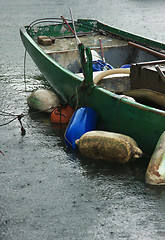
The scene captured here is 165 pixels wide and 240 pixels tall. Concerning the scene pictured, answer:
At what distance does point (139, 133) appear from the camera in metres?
5.80

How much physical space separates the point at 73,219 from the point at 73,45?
6420mm

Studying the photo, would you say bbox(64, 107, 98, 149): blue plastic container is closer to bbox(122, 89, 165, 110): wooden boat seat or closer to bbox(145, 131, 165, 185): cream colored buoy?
bbox(122, 89, 165, 110): wooden boat seat

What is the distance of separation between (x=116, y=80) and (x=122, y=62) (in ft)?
8.37

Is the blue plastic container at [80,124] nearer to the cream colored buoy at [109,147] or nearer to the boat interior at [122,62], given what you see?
the cream colored buoy at [109,147]

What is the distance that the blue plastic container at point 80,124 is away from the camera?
6336 mm

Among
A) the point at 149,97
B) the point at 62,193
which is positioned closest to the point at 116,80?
the point at 149,97

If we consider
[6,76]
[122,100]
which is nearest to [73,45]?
[6,76]

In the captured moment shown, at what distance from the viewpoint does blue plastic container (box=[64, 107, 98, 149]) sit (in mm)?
6336

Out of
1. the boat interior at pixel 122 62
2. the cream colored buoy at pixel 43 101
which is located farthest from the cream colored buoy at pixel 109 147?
the cream colored buoy at pixel 43 101

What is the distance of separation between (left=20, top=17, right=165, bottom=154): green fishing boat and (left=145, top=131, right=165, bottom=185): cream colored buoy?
13.3 inches

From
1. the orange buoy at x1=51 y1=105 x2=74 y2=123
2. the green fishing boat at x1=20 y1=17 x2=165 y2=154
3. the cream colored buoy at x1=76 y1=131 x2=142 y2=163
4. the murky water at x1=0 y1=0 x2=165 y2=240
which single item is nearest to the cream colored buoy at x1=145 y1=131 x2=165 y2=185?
the murky water at x1=0 y1=0 x2=165 y2=240

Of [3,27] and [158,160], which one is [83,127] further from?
[3,27]

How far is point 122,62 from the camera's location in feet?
31.8

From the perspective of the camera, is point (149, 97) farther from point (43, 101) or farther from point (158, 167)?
point (43, 101)
